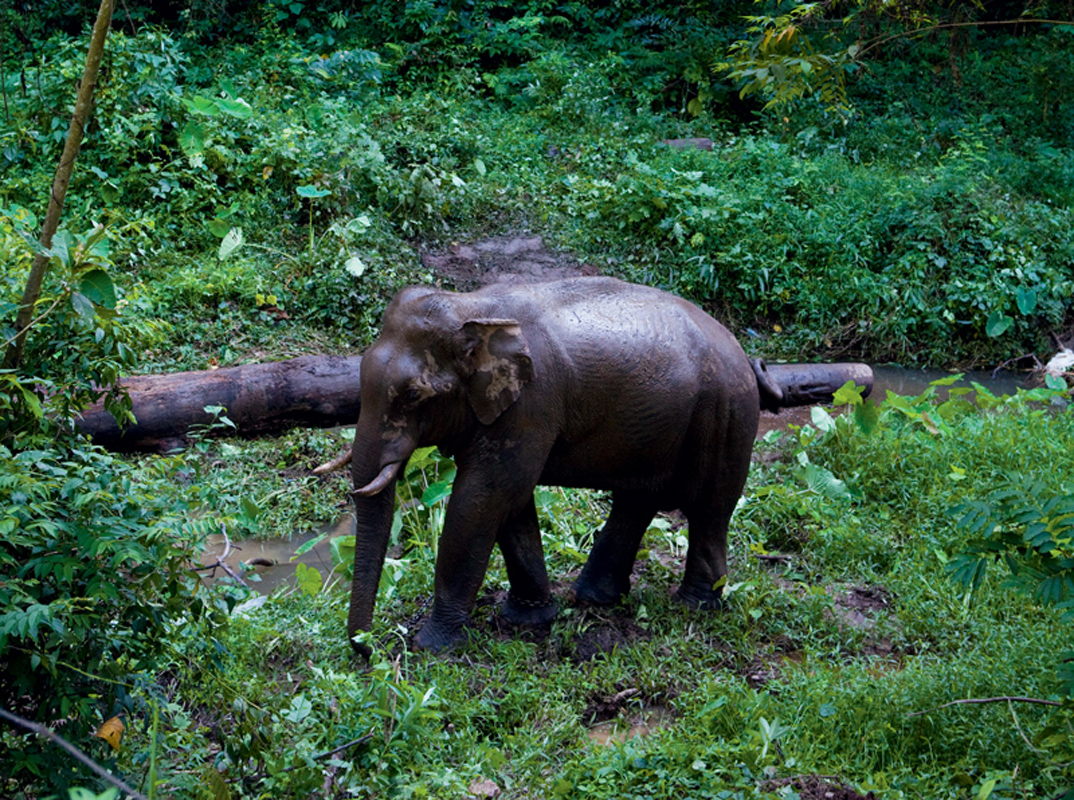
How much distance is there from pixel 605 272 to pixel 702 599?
5.68m

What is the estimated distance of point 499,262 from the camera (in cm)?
1059

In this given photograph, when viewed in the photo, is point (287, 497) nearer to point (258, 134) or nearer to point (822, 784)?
point (822, 784)

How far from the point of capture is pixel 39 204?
9.82m

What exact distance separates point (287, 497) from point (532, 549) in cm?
260

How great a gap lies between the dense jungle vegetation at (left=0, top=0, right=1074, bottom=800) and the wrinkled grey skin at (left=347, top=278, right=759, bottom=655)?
15.4 inches

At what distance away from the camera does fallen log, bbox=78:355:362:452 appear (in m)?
7.30

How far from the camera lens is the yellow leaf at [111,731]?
321cm

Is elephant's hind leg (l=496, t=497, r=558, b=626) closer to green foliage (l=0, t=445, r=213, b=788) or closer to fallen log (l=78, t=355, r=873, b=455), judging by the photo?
green foliage (l=0, t=445, r=213, b=788)

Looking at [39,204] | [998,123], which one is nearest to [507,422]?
[39,204]

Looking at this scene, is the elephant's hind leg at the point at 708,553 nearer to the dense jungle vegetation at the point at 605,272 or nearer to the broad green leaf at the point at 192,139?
the dense jungle vegetation at the point at 605,272

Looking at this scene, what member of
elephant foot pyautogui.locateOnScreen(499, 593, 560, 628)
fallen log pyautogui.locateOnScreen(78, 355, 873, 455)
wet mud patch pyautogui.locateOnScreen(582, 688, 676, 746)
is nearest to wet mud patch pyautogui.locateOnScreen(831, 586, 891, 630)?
wet mud patch pyautogui.locateOnScreen(582, 688, 676, 746)

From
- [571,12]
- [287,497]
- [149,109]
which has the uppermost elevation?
[571,12]

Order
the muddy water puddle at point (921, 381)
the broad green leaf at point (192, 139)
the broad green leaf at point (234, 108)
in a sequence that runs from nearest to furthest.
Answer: the muddy water puddle at point (921, 381) → the broad green leaf at point (192, 139) → the broad green leaf at point (234, 108)


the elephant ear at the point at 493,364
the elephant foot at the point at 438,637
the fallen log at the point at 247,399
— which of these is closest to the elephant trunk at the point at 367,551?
the elephant foot at the point at 438,637
